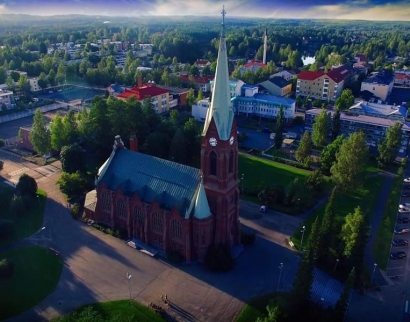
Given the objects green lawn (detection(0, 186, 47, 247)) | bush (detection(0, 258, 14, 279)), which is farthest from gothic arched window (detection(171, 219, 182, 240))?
green lawn (detection(0, 186, 47, 247))

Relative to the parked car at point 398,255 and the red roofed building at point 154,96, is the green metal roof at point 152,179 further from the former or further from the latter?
the red roofed building at point 154,96

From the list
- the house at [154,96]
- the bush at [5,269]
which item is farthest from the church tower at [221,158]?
the house at [154,96]

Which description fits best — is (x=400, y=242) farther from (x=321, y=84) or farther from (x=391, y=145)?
(x=321, y=84)

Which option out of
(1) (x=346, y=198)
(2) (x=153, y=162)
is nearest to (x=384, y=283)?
(1) (x=346, y=198)

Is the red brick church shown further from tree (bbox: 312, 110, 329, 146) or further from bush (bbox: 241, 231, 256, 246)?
tree (bbox: 312, 110, 329, 146)

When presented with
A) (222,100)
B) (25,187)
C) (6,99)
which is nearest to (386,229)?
(222,100)
